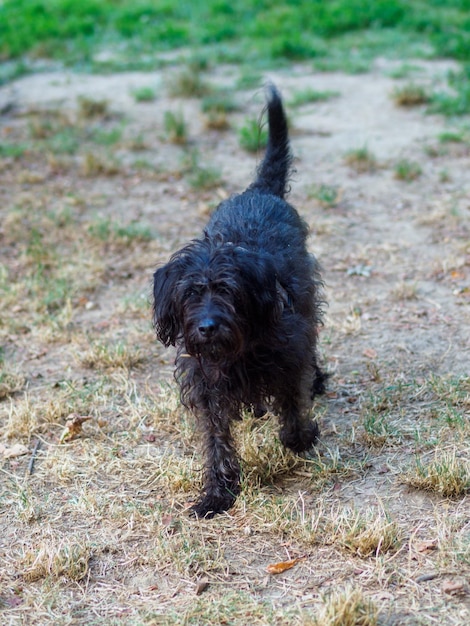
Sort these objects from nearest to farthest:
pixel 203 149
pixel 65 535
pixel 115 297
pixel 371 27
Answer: pixel 65 535 < pixel 115 297 < pixel 203 149 < pixel 371 27

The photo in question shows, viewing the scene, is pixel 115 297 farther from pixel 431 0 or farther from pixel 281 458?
pixel 431 0

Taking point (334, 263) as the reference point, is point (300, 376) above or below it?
above

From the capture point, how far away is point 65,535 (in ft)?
13.4

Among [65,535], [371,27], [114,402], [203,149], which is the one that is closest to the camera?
[65,535]

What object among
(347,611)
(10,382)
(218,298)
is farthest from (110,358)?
(347,611)

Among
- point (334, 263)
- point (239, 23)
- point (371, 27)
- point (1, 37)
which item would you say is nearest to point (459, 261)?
point (334, 263)

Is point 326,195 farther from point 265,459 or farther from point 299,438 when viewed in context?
point 265,459

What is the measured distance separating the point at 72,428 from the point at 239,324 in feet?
5.35

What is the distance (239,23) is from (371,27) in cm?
238

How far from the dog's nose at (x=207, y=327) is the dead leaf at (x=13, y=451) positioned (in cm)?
169

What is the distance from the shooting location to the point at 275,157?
18.1 feet

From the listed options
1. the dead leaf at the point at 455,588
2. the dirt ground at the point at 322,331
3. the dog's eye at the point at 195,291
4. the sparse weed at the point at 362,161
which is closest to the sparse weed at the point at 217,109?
the dirt ground at the point at 322,331

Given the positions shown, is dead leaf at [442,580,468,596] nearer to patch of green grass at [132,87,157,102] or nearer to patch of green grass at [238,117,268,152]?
patch of green grass at [238,117,268,152]

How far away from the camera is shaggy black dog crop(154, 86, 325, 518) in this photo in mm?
3771
